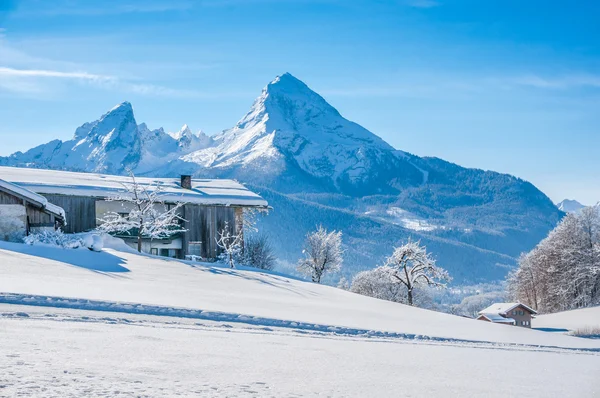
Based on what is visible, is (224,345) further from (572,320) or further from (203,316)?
(572,320)

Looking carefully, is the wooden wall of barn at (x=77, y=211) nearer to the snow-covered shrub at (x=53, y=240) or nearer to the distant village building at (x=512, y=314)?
the snow-covered shrub at (x=53, y=240)

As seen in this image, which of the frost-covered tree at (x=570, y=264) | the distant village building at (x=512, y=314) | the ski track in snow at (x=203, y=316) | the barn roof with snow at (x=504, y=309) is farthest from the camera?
the barn roof with snow at (x=504, y=309)

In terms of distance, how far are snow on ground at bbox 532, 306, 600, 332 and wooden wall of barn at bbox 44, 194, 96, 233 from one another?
3575 centimetres

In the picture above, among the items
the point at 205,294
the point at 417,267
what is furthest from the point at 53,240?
the point at 417,267

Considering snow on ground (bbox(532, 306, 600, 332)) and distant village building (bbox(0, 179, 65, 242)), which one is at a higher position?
distant village building (bbox(0, 179, 65, 242))

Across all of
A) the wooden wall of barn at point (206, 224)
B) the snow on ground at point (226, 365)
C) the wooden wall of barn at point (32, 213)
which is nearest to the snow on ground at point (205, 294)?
the snow on ground at point (226, 365)

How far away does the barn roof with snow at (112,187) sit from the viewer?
4231cm

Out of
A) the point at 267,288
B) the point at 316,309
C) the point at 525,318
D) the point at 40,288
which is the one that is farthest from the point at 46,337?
the point at 525,318

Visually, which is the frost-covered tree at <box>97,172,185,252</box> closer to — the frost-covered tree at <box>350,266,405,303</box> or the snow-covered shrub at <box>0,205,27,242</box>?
the snow-covered shrub at <box>0,205,27,242</box>

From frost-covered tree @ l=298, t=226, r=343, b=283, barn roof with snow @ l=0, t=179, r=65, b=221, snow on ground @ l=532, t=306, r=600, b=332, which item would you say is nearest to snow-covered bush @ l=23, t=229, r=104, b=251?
barn roof with snow @ l=0, t=179, r=65, b=221

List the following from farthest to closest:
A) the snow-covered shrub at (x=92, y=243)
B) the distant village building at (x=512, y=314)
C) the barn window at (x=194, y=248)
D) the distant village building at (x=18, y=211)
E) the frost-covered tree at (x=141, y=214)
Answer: the distant village building at (x=512, y=314), the barn window at (x=194, y=248), the frost-covered tree at (x=141, y=214), the distant village building at (x=18, y=211), the snow-covered shrub at (x=92, y=243)

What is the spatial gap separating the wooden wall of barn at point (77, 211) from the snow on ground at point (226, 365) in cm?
2928

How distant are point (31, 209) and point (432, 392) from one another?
2834cm

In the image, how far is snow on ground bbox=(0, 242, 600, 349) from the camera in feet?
56.4
